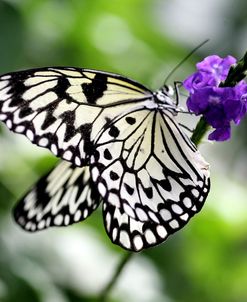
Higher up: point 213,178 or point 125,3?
point 125,3

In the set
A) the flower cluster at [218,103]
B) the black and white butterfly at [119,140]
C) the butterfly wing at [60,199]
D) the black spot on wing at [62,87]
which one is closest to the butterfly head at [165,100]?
the black and white butterfly at [119,140]

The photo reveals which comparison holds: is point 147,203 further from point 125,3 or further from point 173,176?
point 125,3

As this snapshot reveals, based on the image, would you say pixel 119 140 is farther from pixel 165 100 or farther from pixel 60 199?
pixel 60 199

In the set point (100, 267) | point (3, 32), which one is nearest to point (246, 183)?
point (100, 267)

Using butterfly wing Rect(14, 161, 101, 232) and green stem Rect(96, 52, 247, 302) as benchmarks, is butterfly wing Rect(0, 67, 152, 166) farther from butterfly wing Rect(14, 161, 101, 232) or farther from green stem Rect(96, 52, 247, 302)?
butterfly wing Rect(14, 161, 101, 232)

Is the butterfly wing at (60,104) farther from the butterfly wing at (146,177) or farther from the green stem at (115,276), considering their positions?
the green stem at (115,276)

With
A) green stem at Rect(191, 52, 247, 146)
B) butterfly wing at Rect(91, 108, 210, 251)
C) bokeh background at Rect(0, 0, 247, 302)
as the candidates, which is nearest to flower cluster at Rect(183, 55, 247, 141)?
green stem at Rect(191, 52, 247, 146)

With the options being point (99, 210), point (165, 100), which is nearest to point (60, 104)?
point (165, 100)

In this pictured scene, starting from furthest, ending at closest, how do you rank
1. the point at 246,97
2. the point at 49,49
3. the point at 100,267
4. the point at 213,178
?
the point at 49,49 < the point at 213,178 < the point at 100,267 < the point at 246,97
